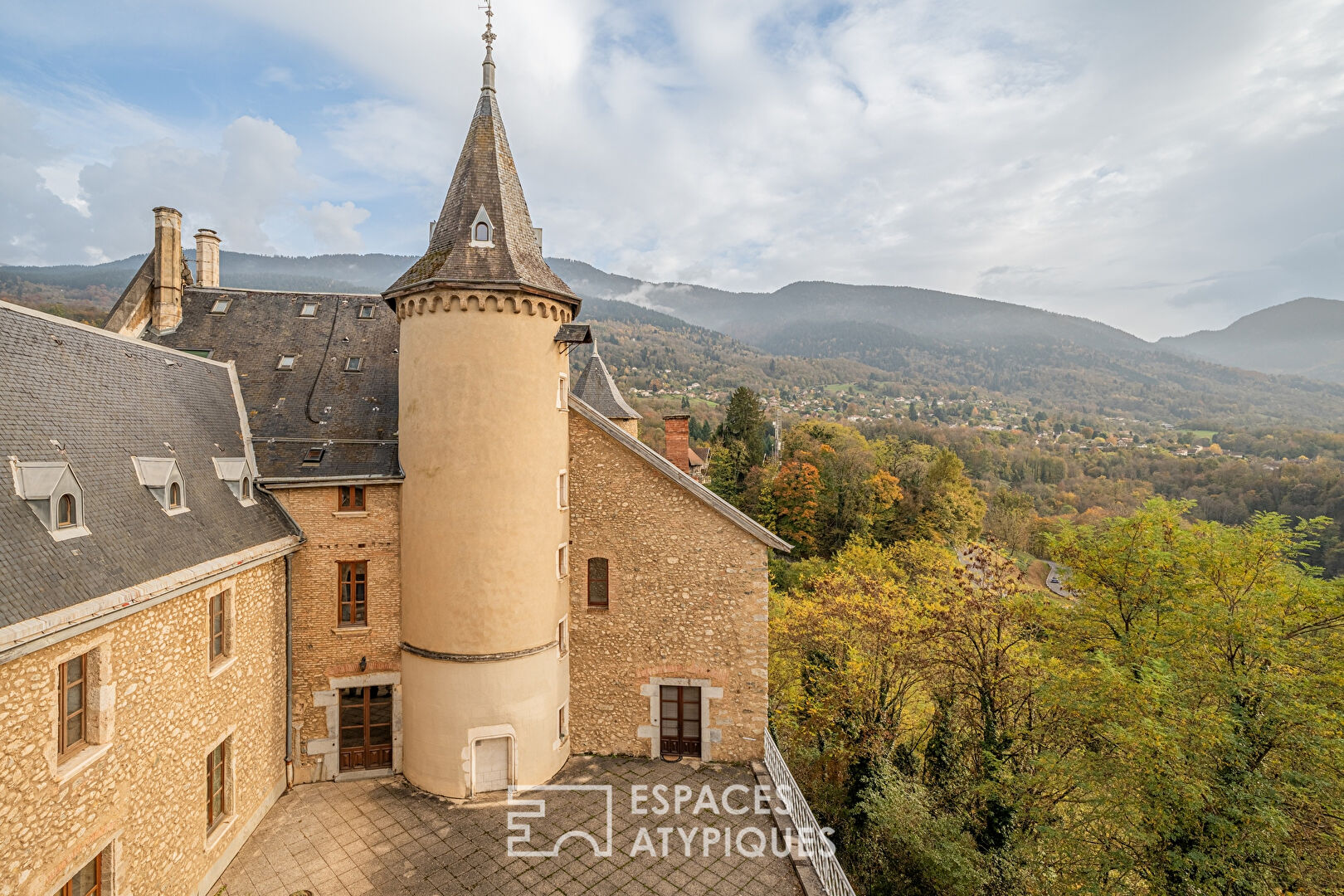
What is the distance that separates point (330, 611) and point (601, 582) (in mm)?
6770

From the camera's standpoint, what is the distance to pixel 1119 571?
15695mm

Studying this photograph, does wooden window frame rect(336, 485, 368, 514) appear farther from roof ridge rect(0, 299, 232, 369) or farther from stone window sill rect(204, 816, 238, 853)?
stone window sill rect(204, 816, 238, 853)

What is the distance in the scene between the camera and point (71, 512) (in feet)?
27.8

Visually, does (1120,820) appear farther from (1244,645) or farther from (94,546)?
(94,546)

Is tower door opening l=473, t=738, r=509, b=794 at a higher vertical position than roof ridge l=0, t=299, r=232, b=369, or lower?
lower

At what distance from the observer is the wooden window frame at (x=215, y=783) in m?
10.9

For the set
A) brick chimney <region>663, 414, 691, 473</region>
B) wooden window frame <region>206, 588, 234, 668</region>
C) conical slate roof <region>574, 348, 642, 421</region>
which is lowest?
wooden window frame <region>206, 588, 234, 668</region>

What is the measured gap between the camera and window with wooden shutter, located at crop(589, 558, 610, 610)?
15.9 meters

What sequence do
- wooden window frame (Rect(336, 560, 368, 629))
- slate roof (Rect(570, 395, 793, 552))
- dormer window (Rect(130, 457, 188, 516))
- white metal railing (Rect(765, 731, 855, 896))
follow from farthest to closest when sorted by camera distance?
slate roof (Rect(570, 395, 793, 552))
wooden window frame (Rect(336, 560, 368, 629))
white metal railing (Rect(765, 731, 855, 896))
dormer window (Rect(130, 457, 188, 516))

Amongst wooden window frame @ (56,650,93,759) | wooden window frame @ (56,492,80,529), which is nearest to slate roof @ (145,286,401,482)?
wooden window frame @ (56,492,80,529)

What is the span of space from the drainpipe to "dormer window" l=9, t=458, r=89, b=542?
18.2 feet

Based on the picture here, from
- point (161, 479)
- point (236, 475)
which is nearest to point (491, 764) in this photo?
point (236, 475)

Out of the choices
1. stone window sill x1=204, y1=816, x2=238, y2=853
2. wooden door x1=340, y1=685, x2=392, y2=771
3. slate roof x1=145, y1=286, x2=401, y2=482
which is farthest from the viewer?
slate roof x1=145, y1=286, x2=401, y2=482

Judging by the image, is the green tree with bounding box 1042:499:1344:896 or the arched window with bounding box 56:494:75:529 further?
the green tree with bounding box 1042:499:1344:896
